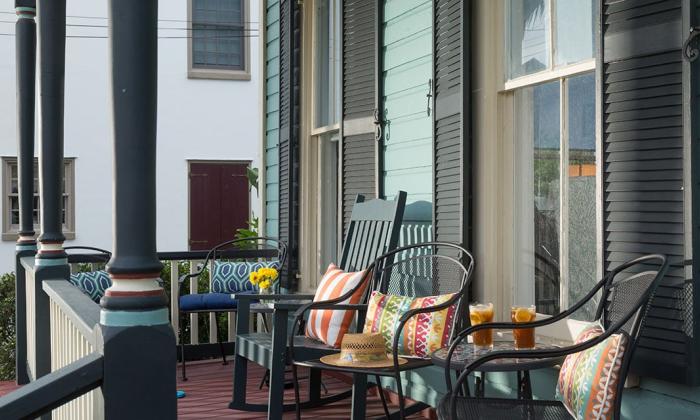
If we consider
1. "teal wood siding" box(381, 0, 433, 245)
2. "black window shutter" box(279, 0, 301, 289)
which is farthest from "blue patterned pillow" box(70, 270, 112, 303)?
"teal wood siding" box(381, 0, 433, 245)

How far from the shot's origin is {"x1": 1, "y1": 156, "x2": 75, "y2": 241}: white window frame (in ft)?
41.6

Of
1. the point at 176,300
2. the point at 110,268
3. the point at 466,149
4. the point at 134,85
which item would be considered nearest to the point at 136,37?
the point at 134,85

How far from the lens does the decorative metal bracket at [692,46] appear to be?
2.64 meters

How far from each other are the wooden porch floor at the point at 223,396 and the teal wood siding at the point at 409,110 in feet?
2.90

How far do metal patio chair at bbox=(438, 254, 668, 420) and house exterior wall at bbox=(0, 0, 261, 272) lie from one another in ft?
34.5

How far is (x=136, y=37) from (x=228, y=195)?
38.4 ft

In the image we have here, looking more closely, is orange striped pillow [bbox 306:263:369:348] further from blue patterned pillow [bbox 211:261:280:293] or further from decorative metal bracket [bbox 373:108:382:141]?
blue patterned pillow [bbox 211:261:280:293]

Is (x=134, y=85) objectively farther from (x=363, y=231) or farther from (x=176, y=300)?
(x=176, y=300)

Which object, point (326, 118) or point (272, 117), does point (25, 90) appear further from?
point (272, 117)

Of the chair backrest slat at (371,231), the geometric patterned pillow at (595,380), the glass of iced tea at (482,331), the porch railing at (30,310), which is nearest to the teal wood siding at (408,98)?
the chair backrest slat at (371,231)

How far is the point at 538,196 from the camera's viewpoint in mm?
3625

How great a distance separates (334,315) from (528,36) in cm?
137

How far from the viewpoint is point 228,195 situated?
13539 millimetres

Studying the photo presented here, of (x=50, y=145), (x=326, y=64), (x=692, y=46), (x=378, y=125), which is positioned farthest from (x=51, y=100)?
(x=692, y=46)
